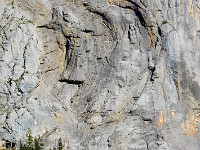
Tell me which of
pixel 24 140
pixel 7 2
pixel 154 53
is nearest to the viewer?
pixel 24 140

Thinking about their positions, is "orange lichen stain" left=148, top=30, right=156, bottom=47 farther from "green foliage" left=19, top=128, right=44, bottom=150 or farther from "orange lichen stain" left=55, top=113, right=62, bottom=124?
"green foliage" left=19, top=128, right=44, bottom=150

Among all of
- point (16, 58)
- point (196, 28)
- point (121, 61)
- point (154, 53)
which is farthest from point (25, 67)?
point (196, 28)

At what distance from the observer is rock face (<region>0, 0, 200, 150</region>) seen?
32.0 m

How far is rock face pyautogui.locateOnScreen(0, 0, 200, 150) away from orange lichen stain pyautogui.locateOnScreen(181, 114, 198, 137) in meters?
0.08

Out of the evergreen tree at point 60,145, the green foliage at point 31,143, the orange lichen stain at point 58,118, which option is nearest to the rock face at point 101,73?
the orange lichen stain at point 58,118

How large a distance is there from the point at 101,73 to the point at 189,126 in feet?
24.8

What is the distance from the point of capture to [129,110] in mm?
34000

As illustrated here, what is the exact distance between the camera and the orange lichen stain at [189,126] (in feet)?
112

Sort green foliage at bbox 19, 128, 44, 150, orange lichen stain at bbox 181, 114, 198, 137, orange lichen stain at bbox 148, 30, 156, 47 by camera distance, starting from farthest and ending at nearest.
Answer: orange lichen stain at bbox 148, 30, 156, 47 < orange lichen stain at bbox 181, 114, 198, 137 < green foliage at bbox 19, 128, 44, 150

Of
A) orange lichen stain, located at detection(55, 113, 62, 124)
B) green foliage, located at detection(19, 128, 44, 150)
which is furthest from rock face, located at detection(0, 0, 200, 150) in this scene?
green foliage, located at detection(19, 128, 44, 150)

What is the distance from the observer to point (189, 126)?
3441 cm

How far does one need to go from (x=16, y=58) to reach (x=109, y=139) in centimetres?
850

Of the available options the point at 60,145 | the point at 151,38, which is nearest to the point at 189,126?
the point at 151,38

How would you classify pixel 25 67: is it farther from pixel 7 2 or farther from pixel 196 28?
pixel 196 28
